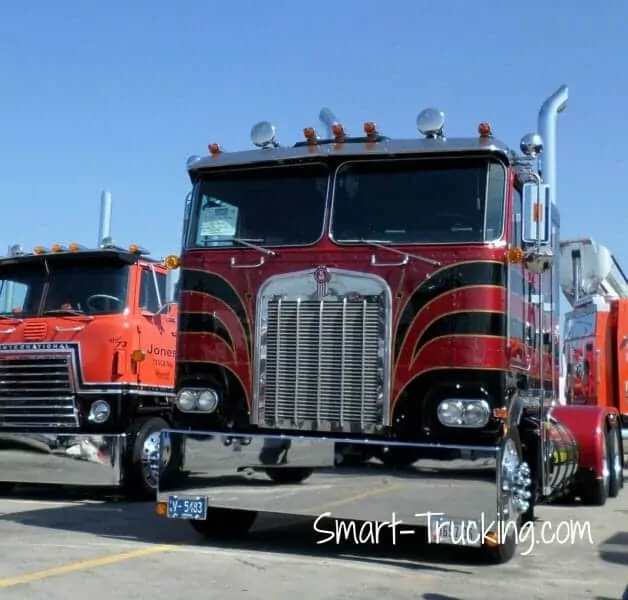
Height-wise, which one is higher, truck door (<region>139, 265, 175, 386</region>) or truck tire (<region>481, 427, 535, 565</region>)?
truck door (<region>139, 265, 175, 386</region>)

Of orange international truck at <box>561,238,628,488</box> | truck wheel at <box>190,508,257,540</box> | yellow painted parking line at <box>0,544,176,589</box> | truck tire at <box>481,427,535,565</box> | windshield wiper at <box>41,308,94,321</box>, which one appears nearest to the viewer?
yellow painted parking line at <box>0,544,176,589</box>

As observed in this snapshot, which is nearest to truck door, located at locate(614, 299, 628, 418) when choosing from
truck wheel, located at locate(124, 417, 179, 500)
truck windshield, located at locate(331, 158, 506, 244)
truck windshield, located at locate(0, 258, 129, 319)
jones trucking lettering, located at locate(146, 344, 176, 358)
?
jones trucking lettering, located at locate(146, 344, 176, 358)

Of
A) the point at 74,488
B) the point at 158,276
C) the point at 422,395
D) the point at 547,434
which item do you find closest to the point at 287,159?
the point at 422,395

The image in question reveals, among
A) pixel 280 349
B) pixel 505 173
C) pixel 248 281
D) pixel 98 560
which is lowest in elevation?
pixel 98 560

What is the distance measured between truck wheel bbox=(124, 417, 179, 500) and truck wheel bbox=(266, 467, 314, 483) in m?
3.79

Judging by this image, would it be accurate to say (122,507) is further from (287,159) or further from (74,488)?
(287,159)

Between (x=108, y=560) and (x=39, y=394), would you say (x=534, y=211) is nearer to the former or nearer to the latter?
(x=108, y=560)

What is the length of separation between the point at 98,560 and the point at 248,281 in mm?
2360

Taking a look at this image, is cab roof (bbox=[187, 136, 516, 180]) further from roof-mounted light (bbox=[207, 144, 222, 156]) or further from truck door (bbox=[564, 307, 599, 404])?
truck door (bbox=[564, 307, 599, 404])

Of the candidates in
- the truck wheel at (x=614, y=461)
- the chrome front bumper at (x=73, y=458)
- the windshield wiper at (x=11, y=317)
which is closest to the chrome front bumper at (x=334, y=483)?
the chrome front bumper at (x=73, y=458)

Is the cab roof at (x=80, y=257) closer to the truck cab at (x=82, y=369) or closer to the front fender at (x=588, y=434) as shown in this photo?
the truck cab at (x=82, y=369)

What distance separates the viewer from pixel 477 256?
688cm

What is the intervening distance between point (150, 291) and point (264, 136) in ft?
13.9

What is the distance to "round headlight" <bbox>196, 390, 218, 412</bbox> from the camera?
24.3 feet
